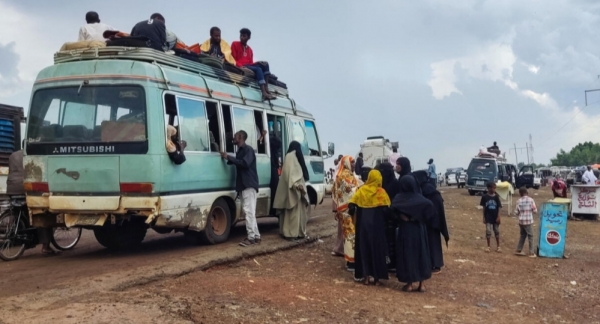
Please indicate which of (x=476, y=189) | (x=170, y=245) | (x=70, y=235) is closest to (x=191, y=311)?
(x=170, y=245)

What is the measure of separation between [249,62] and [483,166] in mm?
21162

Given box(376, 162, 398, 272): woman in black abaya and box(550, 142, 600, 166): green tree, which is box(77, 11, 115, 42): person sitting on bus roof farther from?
box(550, 142, 600, 166): green tree

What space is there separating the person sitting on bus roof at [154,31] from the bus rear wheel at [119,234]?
107 inches

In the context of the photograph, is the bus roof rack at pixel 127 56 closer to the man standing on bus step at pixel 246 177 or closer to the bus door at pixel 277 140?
the man standing on bus step at pixel 246 177

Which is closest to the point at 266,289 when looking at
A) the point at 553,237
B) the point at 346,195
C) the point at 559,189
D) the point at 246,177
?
the point at 346,195

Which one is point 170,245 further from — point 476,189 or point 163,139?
point 476,189

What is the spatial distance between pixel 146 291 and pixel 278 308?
1408 millimetres

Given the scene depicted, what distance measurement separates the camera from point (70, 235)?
983 cm

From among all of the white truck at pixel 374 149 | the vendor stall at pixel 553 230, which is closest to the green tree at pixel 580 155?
the white truck at pixel 374 149

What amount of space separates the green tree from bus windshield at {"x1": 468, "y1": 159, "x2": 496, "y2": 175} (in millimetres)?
88217

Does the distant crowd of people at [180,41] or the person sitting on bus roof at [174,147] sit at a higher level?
the distant crowd of people at [180,41]

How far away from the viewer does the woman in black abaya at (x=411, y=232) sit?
715 cm

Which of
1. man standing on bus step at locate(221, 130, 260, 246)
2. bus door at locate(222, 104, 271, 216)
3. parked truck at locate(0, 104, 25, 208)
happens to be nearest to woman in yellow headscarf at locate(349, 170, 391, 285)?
man standing on bus step at locate(221, 130, 260, 246)

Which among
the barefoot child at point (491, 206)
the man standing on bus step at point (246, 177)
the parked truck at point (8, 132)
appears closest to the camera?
the man standing on bus step at point (246, 177)
